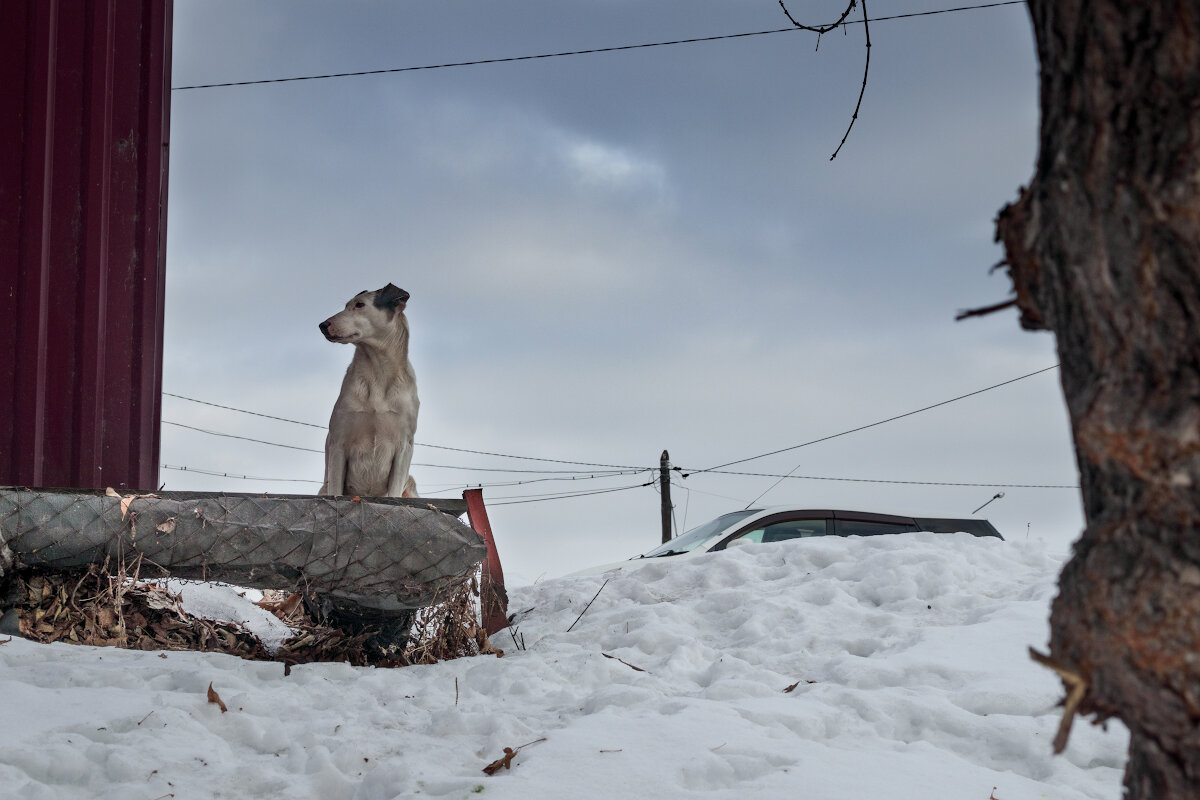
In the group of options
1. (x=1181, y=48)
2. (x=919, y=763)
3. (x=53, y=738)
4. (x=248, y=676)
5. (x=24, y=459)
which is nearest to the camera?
(x=1181, y=48)

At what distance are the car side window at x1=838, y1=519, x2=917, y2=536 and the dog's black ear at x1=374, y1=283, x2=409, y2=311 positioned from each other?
5.46 m

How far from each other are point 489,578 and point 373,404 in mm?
1341

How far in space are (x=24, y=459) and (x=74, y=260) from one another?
1306 mm

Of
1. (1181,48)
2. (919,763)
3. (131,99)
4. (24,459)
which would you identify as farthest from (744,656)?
(131,99)

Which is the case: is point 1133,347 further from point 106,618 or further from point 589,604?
point 589,604

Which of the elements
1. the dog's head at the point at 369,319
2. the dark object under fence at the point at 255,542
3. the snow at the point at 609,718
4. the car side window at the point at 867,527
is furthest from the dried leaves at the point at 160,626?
the car side window at the point at 867,527

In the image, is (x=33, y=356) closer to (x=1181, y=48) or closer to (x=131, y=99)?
(x=131, y=99)

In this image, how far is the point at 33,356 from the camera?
5.99m

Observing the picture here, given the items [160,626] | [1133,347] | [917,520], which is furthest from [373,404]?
[917,520]

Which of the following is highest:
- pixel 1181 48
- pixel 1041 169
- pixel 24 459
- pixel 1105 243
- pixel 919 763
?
pixel 1181 48

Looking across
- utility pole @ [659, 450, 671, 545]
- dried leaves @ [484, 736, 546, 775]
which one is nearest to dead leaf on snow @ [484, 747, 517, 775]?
dried leaves @ [484, 736, 546, 775]

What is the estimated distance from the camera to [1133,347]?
1453mm

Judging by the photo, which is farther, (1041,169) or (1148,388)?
(1041,169)

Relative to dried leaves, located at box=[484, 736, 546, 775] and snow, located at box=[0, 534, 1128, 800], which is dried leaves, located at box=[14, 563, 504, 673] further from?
dried leaves, located at box=[484, 736, 546, 775]
